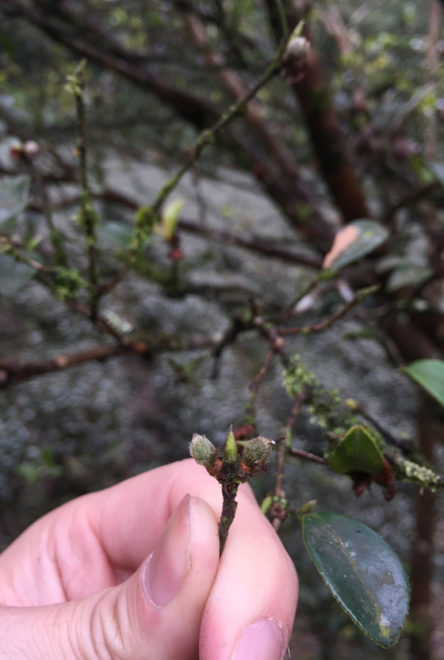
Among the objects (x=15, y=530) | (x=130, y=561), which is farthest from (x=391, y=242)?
(x=15, y=530)

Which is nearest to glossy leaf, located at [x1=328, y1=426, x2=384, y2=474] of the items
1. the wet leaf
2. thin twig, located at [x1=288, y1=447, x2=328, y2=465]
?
thin twig, located at [x1=288, y1=447, x2=328, y2=465]

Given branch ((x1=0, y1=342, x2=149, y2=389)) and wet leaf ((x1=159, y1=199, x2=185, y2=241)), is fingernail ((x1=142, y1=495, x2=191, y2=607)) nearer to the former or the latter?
branch ((x1=0, y1=342, x2=149, y2=389))

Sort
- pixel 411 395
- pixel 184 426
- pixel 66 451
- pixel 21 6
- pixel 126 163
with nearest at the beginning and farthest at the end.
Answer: pixel 21 6 → pixel 66 451 → pixel 184 426 → pixel 411 395 → pixel 126 163

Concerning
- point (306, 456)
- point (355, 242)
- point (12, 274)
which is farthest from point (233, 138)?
point (306, 456)

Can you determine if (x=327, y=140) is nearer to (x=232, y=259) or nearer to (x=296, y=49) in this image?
(x=296, y=49)

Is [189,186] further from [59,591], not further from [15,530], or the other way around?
[59,591]

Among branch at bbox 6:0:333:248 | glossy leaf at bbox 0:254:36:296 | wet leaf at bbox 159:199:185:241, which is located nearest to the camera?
glossy leaf at bbox 0:254:36:296
